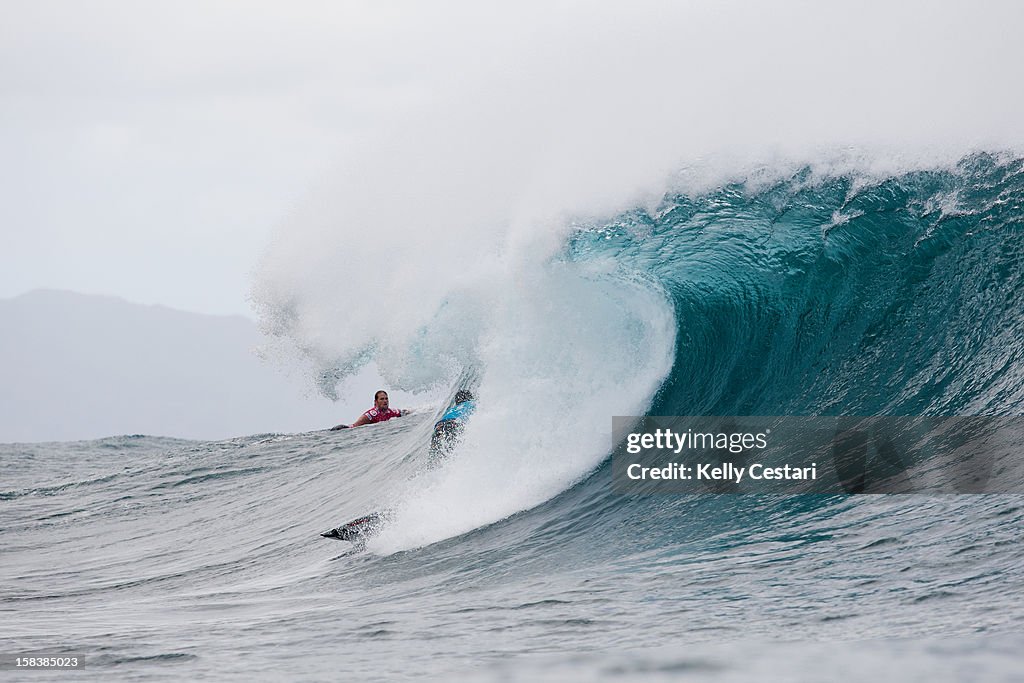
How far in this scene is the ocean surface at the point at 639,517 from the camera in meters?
4.29

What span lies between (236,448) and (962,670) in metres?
13.0

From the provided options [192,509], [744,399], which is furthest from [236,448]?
[744,399]

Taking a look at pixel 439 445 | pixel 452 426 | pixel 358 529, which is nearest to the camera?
pixel 358 529

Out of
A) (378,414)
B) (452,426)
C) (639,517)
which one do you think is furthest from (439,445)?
(378,414)

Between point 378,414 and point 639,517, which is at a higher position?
point 378,414

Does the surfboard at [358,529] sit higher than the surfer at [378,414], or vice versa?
the surfer at [378,414]

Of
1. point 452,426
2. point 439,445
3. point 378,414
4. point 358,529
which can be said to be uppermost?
point 378,414

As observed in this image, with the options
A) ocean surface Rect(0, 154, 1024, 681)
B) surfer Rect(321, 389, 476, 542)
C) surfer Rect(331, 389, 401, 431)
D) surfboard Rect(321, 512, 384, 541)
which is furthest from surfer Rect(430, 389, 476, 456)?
surfer Rect(331, 389, 401, 431)

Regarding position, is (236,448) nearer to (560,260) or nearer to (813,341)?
(560,260)

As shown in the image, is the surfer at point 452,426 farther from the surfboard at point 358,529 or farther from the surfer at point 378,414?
the surfer at point 378,414

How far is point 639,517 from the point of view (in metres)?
6.59

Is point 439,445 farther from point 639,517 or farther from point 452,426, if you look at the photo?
point 639,517

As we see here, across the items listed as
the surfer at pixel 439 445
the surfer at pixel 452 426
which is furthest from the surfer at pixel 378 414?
the surfer at pixel 452 426

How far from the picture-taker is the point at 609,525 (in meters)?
6.61
